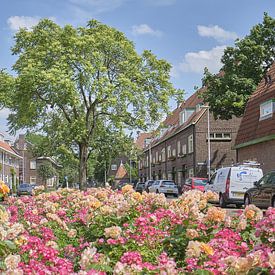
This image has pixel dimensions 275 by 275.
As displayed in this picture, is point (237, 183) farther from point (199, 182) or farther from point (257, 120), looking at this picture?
point (199, 182)

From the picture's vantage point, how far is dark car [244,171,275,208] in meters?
18.0

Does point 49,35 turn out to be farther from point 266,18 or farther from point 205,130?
point 205,130

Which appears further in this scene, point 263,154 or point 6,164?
point 6,164

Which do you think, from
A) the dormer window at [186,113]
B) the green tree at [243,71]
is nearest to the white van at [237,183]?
the green tree at [243,71]

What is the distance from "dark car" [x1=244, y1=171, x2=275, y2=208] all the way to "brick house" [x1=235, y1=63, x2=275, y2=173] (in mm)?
8548

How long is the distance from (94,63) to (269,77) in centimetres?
1124

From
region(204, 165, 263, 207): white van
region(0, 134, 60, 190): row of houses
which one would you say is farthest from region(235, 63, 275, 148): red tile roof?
region(0, 134, 60, 190): row of houses

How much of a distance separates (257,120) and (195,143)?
672 inches

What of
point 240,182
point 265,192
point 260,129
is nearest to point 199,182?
point 260,129

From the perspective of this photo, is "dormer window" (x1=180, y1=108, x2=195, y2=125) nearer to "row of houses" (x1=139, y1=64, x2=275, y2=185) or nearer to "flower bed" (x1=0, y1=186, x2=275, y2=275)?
"row of houses" (x1=139, y1=64, x2=275, y2=185)

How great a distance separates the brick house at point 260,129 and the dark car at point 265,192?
8.55 m

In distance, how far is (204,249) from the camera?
14.3 ft

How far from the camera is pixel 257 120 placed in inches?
1212

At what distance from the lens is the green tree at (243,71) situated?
1422 inches
